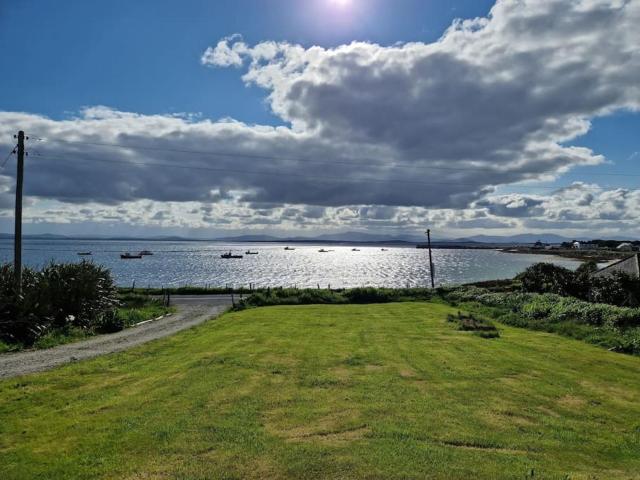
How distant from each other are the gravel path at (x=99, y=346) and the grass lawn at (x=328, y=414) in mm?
1452

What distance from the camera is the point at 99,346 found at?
18.8 metres

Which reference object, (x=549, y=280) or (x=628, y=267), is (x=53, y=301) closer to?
(x=549, y=280)

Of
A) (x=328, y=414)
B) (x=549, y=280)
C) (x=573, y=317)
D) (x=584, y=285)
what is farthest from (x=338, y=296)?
(x=328, y=414)

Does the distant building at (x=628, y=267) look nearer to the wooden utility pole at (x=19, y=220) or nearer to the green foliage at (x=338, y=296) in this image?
the green foliage at (x=338, y=296)

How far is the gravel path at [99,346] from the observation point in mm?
15109

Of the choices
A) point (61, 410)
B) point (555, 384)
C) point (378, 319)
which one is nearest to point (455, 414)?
point (555, 384)

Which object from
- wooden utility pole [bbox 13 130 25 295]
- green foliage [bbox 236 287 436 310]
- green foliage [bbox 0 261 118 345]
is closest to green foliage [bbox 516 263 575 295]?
green foliage [bbox 236 287 436 310]

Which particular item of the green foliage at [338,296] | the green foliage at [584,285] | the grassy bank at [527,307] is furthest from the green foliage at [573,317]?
the green foliage at [338,296]

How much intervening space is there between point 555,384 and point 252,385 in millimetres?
8228

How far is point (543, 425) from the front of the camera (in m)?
9.25

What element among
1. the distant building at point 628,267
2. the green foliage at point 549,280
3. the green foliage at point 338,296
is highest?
the distant building at point 628,267

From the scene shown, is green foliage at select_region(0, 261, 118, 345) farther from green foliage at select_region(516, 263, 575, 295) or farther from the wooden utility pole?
green foliage at select_region(516, 263, 575, 295)

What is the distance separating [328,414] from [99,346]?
43.3 ft

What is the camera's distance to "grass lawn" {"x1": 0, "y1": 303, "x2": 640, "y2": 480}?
23.3 feet
